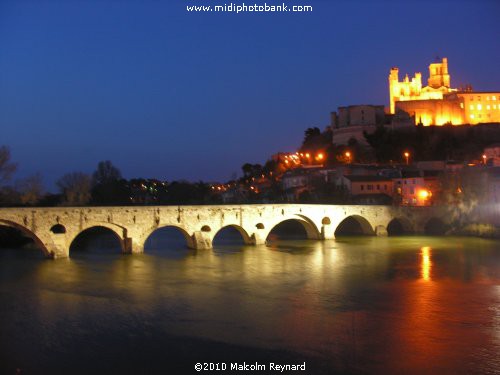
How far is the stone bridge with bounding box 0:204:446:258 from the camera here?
26.9 metres

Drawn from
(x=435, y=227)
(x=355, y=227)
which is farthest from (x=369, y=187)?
(x=435, y=227)

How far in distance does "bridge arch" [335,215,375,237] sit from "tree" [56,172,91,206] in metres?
22.4

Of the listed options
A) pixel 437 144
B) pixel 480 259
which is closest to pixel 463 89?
pixel 437 144

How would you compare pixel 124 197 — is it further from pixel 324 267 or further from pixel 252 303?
pixel 252 303

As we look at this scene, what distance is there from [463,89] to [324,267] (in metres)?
68.1

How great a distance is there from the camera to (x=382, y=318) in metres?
17.2

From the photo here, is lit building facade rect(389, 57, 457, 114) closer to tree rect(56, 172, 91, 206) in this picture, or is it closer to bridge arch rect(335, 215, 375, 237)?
bridge arch rect(335, 215, 375, 237)

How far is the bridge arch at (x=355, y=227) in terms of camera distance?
43.9 m

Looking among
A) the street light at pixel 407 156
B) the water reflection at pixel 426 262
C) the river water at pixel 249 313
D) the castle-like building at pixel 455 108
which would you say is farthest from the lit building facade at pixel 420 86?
the river water at pixel 249 313

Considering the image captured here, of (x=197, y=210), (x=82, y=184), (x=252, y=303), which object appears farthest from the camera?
(x=82, y=184)

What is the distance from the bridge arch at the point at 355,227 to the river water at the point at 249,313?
13.1m

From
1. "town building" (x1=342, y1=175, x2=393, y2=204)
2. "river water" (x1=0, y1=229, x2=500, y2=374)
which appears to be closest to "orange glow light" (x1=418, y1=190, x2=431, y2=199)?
"town building" (x1=342, y1=175, x2=393, y2=204)

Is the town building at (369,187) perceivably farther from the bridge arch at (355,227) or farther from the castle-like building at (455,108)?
→ the castle-like building at (455,108)

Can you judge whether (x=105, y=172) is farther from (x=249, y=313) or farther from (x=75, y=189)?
(x=249, y=313)
